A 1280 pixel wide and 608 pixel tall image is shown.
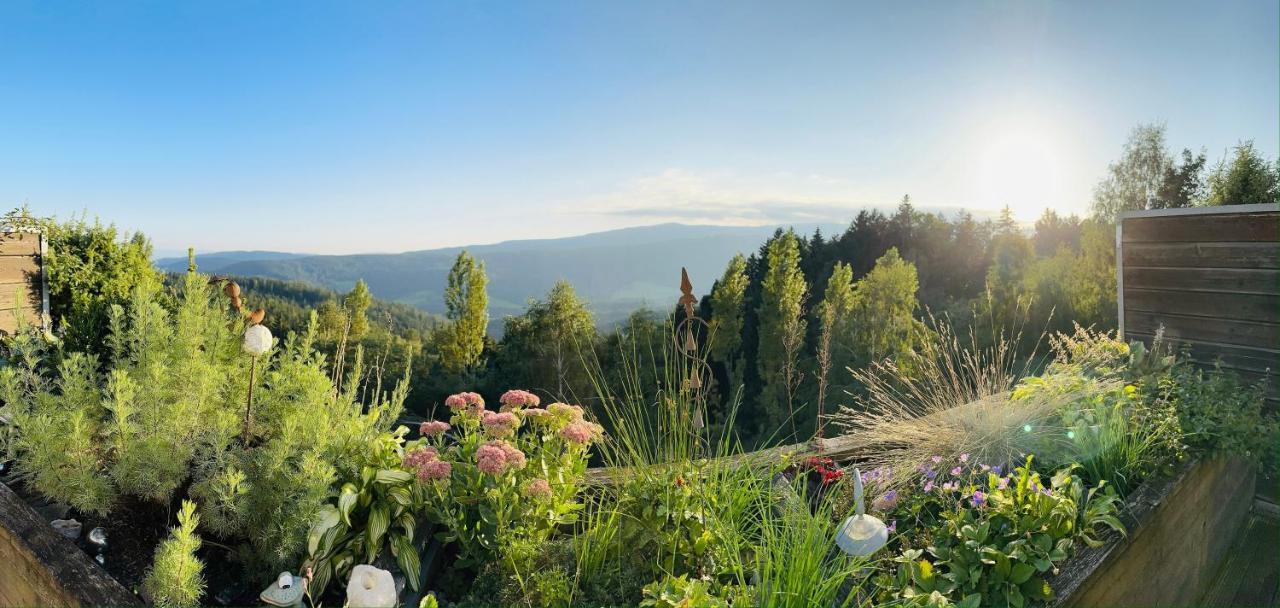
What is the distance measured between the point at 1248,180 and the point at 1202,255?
12142mm

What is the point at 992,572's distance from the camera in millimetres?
1881

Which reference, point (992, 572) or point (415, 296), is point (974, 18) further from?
point (415, 296)

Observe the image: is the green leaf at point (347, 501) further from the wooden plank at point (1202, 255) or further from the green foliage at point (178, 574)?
the wooden plank at point (1202, 255)

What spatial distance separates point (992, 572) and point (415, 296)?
121ft

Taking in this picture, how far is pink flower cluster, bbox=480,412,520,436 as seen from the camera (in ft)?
6.64

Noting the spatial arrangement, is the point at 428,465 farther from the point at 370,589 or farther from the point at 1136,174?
the point at 1136,174

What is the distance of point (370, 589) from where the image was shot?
1.67 meters

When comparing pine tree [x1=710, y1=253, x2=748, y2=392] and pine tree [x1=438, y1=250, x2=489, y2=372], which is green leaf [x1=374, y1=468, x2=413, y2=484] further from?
pine tree [x1=438, y1=250, x2=489, y2=372]

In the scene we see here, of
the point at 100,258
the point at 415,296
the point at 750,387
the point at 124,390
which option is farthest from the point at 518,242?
the point at 124,390

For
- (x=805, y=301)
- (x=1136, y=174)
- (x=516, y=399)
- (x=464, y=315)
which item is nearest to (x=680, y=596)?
(x=516, y=399)

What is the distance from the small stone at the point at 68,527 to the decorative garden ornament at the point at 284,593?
3.19 ft

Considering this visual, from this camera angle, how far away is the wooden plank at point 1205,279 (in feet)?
13.3

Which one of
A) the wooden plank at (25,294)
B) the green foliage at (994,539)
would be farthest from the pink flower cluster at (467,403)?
the wooden plank at (25,294)

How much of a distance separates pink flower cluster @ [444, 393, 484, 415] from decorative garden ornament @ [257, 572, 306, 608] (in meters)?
0.66
